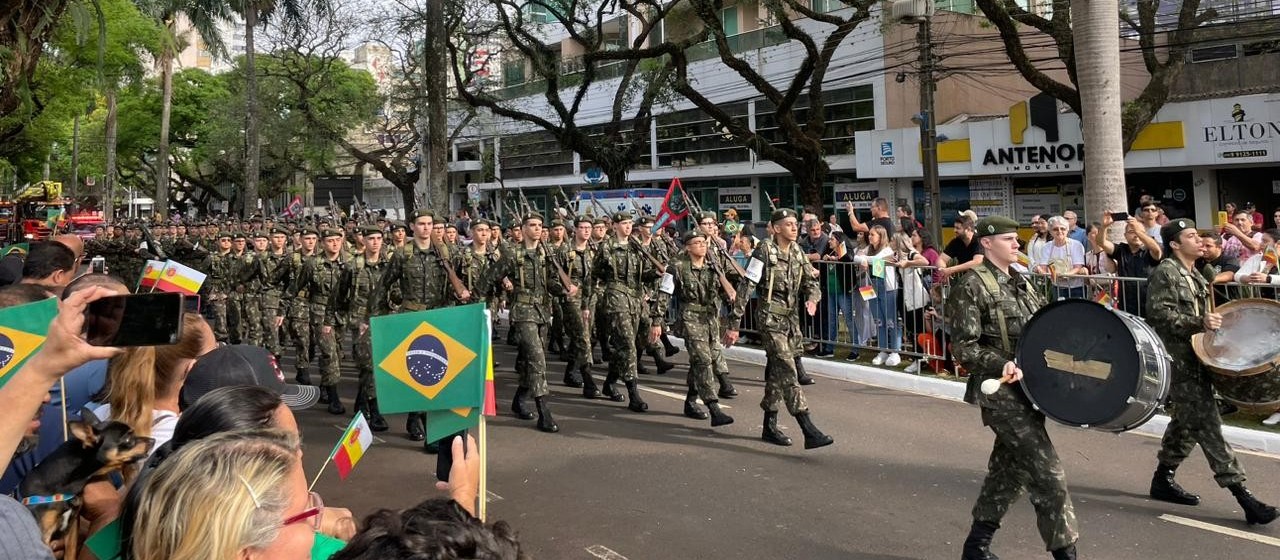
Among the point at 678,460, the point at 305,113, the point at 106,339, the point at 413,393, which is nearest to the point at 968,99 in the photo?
the point at 305,113

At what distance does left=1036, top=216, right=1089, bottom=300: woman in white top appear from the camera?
10250mm

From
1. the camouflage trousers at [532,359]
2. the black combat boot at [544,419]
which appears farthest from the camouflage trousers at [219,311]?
the black combat boot at [544,419]

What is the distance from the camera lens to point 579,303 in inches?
424

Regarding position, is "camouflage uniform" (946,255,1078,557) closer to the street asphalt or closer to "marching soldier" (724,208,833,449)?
the street asphalt

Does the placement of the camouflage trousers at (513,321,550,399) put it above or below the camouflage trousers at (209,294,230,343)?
below

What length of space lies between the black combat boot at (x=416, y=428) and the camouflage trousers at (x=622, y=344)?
2009 millimetres

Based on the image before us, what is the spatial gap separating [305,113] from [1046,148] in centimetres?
2203

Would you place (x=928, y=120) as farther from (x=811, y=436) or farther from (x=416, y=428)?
(x=416, y=428)

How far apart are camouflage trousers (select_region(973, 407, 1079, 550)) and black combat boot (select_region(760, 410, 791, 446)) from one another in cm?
Answer: 296

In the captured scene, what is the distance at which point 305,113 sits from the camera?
32562 mm

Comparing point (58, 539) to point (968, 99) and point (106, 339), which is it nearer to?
point (106, 339)

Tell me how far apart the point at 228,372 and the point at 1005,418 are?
3694 millimetres

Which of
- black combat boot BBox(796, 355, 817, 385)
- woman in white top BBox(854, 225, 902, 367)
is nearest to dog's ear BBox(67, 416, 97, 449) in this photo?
black combat boot BBox(796, 355, 817, 385)

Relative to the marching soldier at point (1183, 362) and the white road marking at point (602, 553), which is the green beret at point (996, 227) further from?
the white road marking at point (602, 553)
